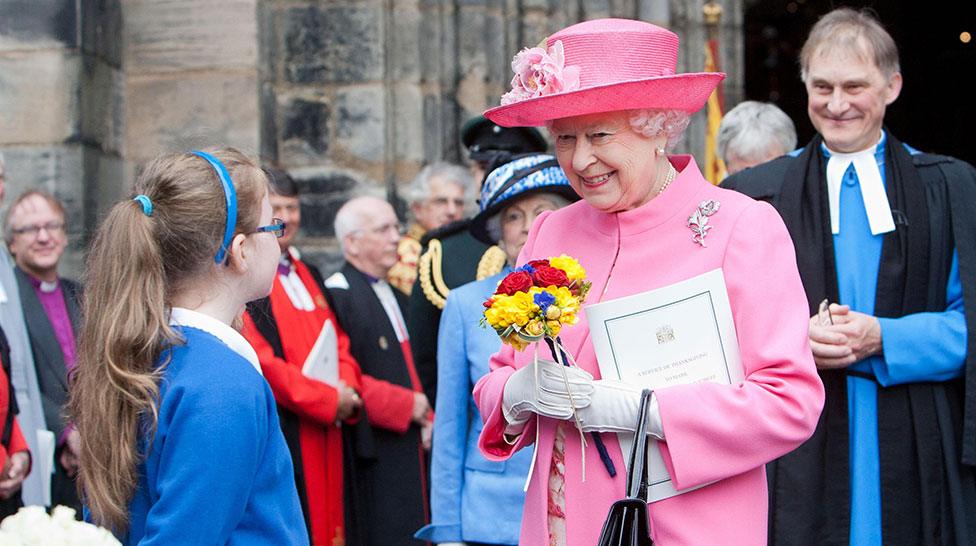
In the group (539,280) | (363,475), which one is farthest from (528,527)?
(363,475)

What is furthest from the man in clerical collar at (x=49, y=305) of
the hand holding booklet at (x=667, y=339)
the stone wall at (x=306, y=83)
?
the hand holding booklet at (x=667, y=339)

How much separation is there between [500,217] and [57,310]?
2.67 meters

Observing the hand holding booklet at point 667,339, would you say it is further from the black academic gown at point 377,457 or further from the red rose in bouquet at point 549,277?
the black academic gown at point 377,457

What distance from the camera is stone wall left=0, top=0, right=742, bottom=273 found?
22.8 feet

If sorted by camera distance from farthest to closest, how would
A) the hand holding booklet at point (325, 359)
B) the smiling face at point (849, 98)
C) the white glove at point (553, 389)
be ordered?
the hand holding booklet at point (325, 359), the smiling face at point (849, 98), the white glove at point (553, 389)

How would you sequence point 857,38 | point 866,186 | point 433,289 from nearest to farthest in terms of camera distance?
point 866,186 < point 857,38 < point 433,289

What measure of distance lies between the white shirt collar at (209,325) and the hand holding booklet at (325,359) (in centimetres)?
250

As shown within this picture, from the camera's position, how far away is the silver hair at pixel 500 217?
13.3 ft

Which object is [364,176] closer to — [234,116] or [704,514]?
[234,116]

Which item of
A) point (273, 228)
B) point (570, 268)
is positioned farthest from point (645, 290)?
point (273, 228)

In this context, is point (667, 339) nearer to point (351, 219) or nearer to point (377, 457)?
point (377, 457)

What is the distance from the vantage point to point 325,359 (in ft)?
17.1

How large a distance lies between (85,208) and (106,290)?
14.0 ft

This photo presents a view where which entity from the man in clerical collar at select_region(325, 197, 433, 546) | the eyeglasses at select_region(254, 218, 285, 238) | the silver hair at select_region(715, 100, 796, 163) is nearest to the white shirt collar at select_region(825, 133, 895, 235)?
the silver hair at select_region(715, 100, 796, 163)
